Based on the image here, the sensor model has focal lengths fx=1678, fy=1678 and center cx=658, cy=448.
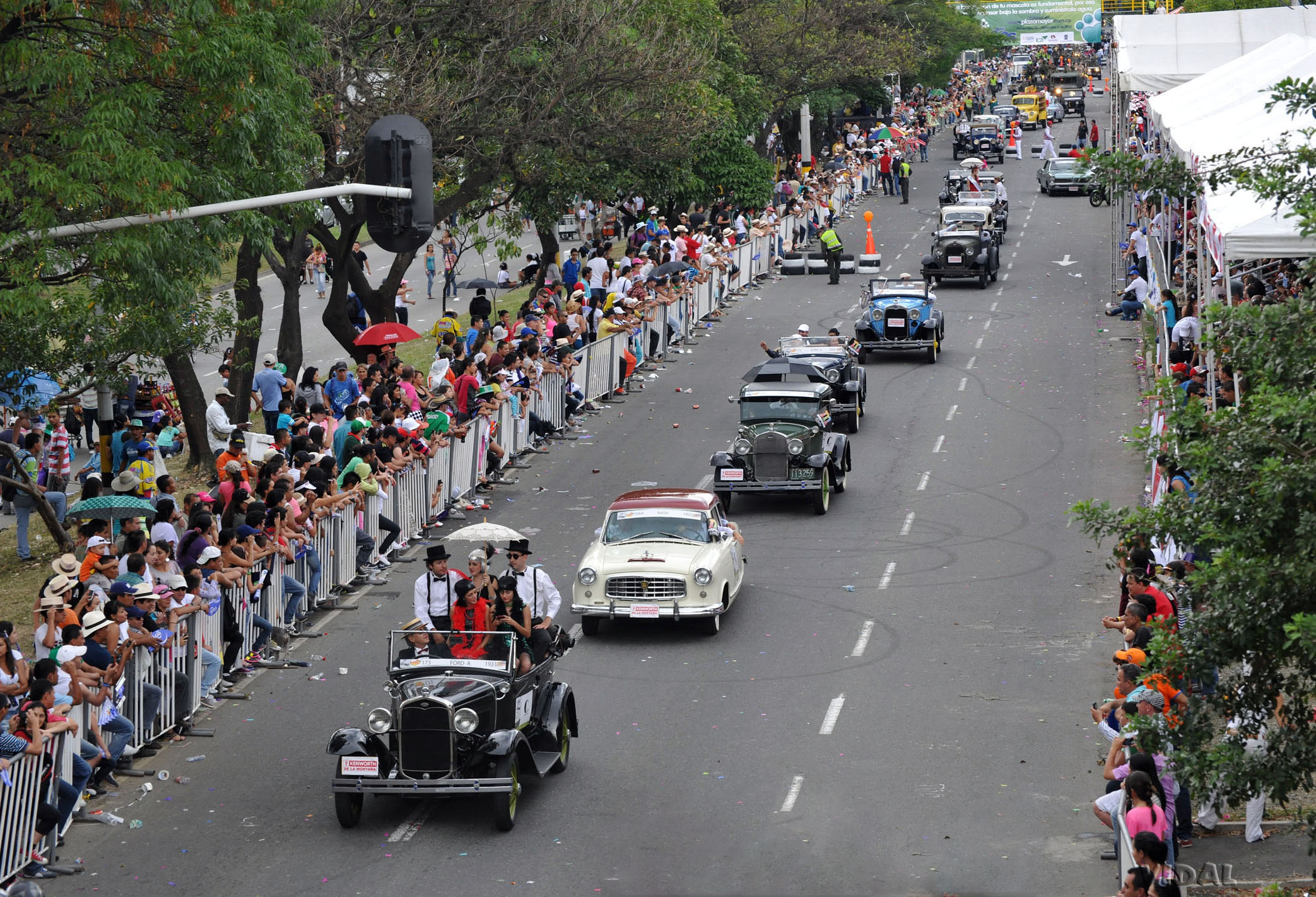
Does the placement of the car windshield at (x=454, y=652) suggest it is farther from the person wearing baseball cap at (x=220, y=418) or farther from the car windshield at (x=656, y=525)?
the person wearing baseball cap at (x=220, y=418)

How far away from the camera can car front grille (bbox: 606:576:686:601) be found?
18672 millimetres

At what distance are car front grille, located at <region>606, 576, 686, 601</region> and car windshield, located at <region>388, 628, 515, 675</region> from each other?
4.33m

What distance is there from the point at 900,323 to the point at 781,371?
28.9 feet

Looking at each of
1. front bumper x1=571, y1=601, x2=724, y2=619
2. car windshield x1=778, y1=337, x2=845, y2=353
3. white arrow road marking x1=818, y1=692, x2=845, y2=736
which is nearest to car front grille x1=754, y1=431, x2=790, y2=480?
front bumper x1=571, y1=601, x2=724, y2=619

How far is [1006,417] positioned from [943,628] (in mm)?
12131

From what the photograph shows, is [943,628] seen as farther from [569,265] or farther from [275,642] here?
[569,265]

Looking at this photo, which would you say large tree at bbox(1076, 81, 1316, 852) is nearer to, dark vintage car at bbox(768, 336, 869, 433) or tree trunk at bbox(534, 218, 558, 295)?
dark vintage car at bbox(768, 336, 869, 433)

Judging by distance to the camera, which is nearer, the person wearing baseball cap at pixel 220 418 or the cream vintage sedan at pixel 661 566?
the cream vintage sedan at pixel 661 566

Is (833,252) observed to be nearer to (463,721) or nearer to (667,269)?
(667,269)

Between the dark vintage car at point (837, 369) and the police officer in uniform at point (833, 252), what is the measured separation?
15.6m

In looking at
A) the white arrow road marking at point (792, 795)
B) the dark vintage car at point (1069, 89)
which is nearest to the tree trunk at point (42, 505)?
the white arrow road marking at point (792, 795)

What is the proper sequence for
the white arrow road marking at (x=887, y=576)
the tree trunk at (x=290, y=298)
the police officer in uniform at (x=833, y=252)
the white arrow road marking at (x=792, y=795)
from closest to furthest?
the white arrow road marking at (x=792, y=795), the white arrow road marking at (x=887, y=576), the tree trunk at (x=290, y=298), the police officer in uniform at (x=833, y=252)

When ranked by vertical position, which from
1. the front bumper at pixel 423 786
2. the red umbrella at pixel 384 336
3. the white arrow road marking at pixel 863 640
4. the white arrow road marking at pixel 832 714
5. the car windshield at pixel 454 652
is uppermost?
the red umbrella at pixel 384 336

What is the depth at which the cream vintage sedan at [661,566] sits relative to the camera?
18.7 metres
